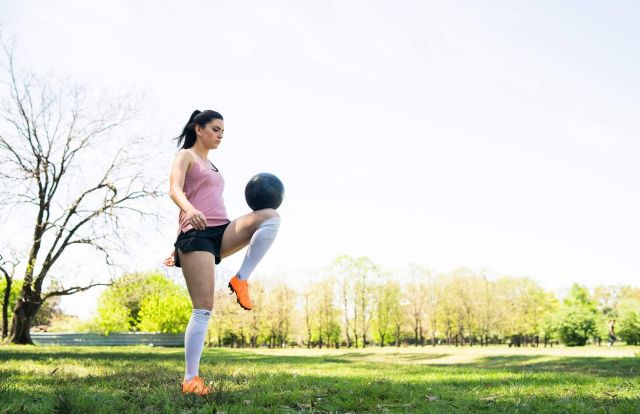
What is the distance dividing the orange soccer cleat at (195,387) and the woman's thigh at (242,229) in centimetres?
113

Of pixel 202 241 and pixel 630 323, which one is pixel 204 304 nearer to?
pixel 202 241

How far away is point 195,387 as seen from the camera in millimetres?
4141

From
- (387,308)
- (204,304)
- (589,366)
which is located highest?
(204,304)

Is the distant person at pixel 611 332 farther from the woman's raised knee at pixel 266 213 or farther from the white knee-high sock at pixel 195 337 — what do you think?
the white knee-high sock at pixel 195 337

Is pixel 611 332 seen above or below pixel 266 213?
below

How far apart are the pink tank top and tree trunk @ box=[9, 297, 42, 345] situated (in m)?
22.8

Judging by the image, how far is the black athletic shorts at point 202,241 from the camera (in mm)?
4344

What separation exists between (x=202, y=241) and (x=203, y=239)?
29 millimetres

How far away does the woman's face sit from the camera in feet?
16.2

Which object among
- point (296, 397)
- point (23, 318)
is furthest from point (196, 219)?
point (23, 318)

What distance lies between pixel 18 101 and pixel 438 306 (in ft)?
183

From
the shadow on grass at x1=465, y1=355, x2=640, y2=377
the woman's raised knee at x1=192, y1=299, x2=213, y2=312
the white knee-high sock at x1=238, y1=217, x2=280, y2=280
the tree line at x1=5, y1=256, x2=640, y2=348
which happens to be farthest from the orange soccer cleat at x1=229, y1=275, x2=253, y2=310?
the tree line at x1=5, y1=256, x2=640, y2=348

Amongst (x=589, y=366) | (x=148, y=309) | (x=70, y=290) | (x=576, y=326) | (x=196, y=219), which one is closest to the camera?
(x=196, y=219)

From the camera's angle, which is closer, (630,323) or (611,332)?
(611,332)
